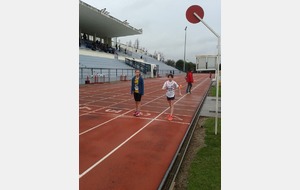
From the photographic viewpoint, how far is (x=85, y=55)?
92.5 feet

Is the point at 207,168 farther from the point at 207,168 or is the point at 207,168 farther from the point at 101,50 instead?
the point at 101,50

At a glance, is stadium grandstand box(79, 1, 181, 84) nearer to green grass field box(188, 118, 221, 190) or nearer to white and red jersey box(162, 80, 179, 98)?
white and red jersey box(162, 80, 179, 98)

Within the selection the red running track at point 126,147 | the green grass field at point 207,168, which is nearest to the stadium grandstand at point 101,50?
the red running track at point 126,147

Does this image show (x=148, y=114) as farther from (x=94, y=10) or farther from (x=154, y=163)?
(x=94, y=10)

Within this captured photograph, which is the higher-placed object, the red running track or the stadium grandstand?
the stadium grandstand

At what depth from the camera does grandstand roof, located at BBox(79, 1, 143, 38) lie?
84.9 feet

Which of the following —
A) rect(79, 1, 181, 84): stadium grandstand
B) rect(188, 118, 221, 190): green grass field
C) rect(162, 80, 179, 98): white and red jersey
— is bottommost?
rect(188, 118, 221, 190): green grass field

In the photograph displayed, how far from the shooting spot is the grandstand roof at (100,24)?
25.9 meters

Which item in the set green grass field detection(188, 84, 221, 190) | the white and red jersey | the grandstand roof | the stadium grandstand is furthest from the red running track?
the grandstand roof

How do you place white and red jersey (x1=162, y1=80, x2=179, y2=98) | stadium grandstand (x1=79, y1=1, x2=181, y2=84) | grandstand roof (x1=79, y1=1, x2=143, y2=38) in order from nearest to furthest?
white and red jersey (x1=162, y1=80, x2=179, y2=98), stadium grandstand (x1=79, y1=1, x2=181, y2=84), grandstand roof (x1=79, y1=1, x2=143, y2=38)

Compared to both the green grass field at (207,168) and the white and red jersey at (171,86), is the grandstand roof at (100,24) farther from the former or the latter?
the green grass field at (207,168)

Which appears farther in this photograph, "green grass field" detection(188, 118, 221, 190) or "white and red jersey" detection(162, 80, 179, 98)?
"white and red jersey" detection(162, 80, 179, 98)

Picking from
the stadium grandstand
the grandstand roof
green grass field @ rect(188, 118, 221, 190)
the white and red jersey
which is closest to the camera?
green grass field @ rect(188, 118, 221, 190)

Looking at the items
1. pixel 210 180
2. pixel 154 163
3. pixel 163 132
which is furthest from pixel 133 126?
pixel 210 180
